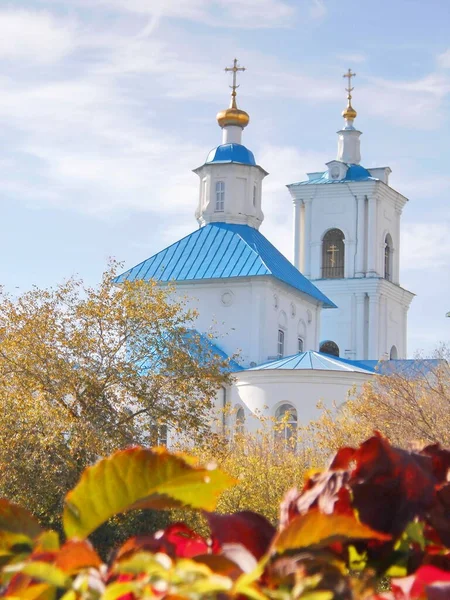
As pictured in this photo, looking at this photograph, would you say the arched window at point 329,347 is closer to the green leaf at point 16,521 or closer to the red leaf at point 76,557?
the green leaf at point 16,521

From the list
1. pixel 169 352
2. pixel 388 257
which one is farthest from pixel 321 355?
pixel 169 352

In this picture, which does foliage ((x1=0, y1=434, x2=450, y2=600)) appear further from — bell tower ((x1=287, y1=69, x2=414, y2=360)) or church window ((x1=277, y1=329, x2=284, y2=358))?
bell tower ((x1=287, y1=69, x2=414, y2=360))

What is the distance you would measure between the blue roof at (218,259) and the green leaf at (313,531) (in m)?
48.2

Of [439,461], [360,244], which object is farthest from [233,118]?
[439,461]

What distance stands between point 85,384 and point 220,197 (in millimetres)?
31396

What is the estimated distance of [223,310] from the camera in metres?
51.2

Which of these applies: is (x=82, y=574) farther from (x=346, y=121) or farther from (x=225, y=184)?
(x=346, y=121)

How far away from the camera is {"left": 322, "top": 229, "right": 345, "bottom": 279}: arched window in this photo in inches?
2511

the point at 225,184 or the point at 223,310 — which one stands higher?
the point at 225,184

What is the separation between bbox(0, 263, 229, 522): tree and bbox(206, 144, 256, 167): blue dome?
28.8m

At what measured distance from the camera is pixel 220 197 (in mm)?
54125

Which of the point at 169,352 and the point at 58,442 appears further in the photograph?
the point at 169,352

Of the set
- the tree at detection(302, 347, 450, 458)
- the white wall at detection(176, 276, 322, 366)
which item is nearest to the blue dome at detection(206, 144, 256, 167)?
→ the white wall at detection(176, 276, 322, 366)

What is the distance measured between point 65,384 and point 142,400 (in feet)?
5.87
